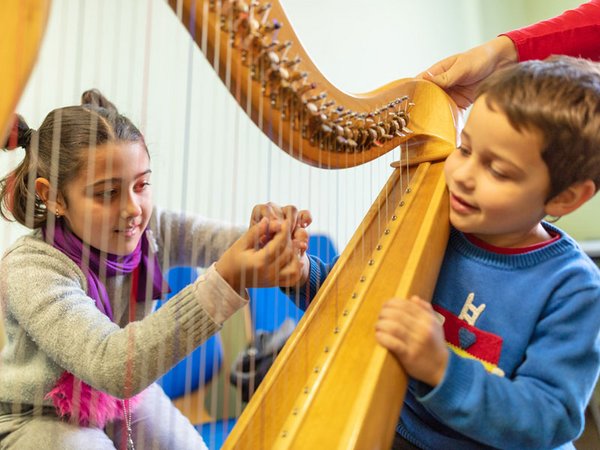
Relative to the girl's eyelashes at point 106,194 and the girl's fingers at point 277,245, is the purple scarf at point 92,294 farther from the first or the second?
the girl's fingers at point 277,245

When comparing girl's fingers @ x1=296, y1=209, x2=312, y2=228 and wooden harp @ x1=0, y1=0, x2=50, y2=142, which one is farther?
girl's fingers @ x1=296, y1=209, x2=312, y2=228

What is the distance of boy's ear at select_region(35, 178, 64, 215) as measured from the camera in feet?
3.62

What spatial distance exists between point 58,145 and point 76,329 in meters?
0.35

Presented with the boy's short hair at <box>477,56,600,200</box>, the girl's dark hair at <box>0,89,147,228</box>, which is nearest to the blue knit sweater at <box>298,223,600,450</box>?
the boy's short hair at <box>477,56,600,200</box>

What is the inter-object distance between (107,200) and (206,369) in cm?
69

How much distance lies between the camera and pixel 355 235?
42.8 inches

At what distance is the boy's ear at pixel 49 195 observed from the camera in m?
1.10

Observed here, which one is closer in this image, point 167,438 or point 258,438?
point 258,438

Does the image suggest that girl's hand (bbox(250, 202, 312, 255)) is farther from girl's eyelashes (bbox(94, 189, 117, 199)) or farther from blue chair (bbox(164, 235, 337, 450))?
blue chair (bbox(164, 235, 337, 450))

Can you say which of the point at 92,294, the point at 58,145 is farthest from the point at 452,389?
the point at 58,145

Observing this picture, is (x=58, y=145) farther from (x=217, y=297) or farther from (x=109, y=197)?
(x=217, y=297)

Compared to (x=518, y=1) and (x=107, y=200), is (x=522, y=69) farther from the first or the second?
(x=518, y=1)


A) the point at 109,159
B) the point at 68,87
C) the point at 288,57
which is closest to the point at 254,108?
the point at 288,57

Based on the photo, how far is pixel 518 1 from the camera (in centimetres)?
308
